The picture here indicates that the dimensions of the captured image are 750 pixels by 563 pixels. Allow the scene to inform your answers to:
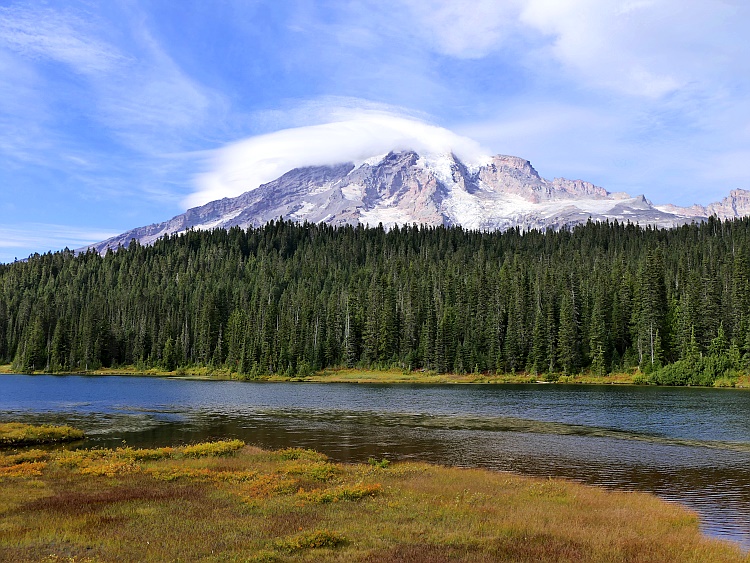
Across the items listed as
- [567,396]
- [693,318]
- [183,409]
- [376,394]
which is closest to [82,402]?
[183,409]

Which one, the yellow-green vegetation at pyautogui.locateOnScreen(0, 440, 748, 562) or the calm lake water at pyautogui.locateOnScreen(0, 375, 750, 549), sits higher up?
the yellow-green vegetation at pyautogui.locateOnScreen(0, 440, 748, 562)

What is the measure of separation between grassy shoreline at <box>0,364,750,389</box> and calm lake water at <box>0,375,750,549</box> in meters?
21.6

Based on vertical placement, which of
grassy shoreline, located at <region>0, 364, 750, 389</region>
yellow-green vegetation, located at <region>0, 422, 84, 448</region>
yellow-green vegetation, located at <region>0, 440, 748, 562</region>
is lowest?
grassy shoreline, located at <region>0, 364, 750, 389</region>

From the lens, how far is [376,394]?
10825 cm

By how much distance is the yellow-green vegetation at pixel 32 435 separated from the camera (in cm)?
4878

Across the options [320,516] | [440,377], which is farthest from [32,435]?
[440,377]

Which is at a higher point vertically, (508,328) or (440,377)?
(508,328)

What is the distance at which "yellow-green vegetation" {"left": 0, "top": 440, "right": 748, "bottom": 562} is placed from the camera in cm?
1991

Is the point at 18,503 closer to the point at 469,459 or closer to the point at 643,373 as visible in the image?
the point at 469,459

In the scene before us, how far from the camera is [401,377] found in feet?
500

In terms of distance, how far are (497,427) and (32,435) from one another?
1772 inches

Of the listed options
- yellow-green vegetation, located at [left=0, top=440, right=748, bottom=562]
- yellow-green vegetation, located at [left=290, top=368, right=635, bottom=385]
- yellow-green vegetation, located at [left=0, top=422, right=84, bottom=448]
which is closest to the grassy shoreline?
yellow-green vegetation, located at [left=290, top=368, right=635, bottom=385]

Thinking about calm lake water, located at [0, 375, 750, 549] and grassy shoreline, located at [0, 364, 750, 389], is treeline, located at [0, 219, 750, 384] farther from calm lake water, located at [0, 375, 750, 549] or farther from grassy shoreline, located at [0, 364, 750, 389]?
calm lake water, located at [0, 375, 750, 549]

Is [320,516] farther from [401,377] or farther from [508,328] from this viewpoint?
[508,328]
